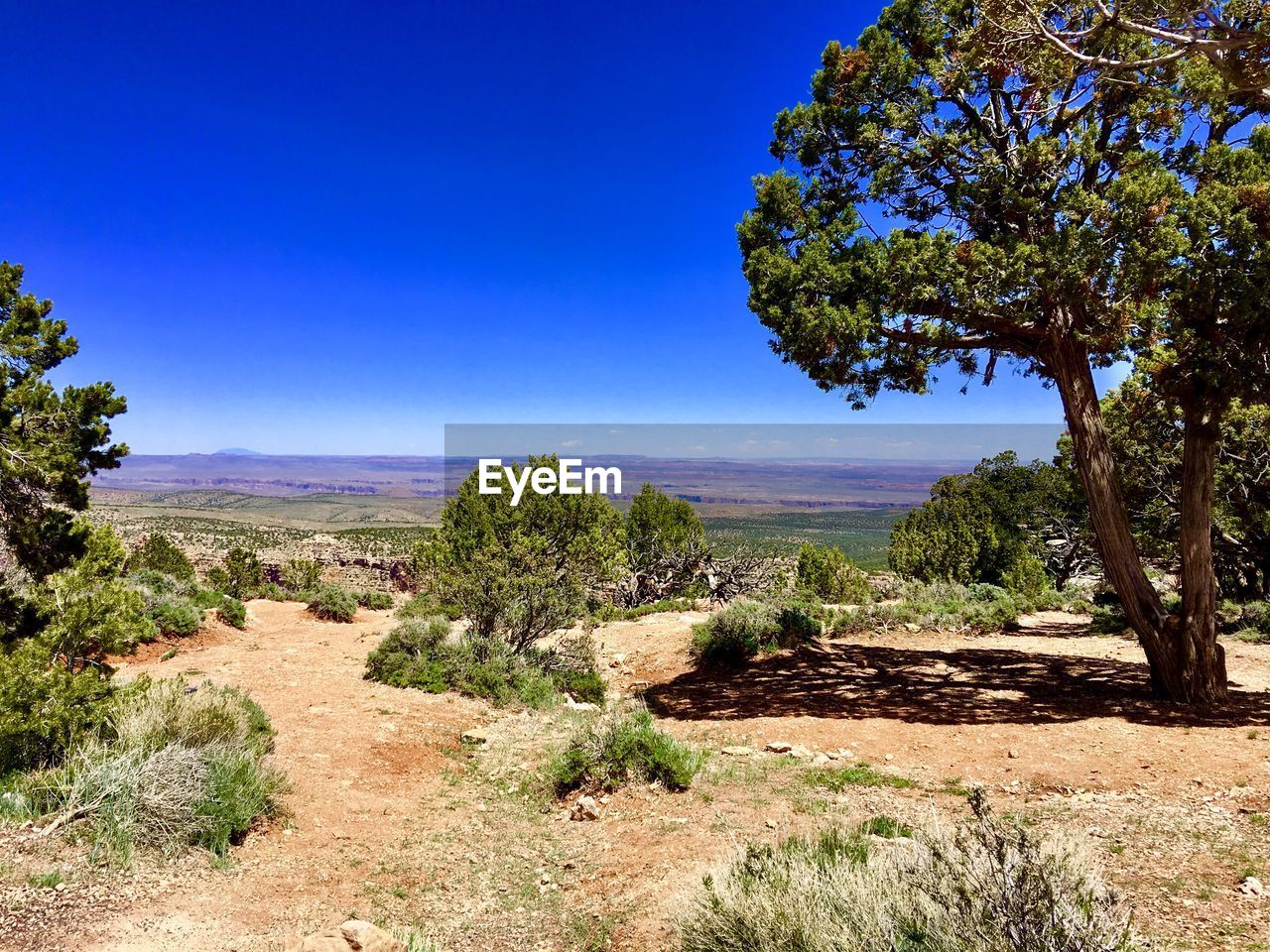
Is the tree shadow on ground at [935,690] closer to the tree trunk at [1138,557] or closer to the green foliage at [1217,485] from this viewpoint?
the tree trunk at [1138,557]

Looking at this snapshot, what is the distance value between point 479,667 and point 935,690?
7191 millimetres

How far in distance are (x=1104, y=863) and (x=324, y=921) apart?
494cm

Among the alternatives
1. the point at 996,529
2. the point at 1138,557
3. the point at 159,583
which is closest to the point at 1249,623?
the point at 1138,557

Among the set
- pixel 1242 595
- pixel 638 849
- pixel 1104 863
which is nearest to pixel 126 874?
pixel 638 849

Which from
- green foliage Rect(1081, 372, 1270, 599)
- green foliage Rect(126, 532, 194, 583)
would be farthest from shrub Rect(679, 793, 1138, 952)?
green foliage Rect(126, 532, 194, 583)

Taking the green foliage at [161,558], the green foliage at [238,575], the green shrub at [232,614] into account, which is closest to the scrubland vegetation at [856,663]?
the green shrub at [232,614]

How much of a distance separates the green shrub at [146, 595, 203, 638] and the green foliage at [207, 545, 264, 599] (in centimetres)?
976

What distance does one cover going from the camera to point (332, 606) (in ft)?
64.2

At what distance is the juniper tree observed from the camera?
7121mm

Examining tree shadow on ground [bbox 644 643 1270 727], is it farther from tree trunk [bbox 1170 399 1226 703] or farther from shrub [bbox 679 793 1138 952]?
shrub [bbox 679 793 1138 952]

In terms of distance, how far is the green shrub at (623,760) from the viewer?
6270 mm

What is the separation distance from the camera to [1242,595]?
16.6 metres

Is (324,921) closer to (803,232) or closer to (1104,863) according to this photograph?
(1104,863)

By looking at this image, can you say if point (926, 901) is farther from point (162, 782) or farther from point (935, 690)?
point (935, 690)
